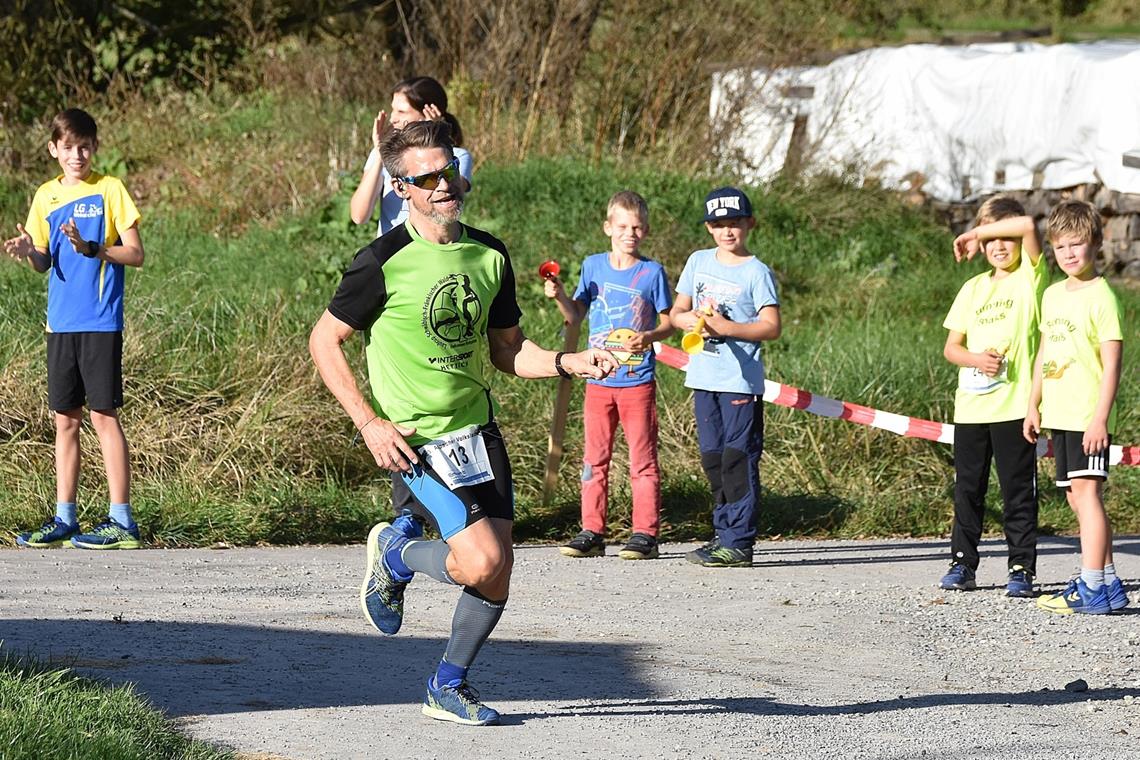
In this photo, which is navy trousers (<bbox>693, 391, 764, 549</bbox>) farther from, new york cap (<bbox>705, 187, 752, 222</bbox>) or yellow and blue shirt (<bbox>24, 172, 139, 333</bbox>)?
yellow and blue shirt (<bbox>24, 172, 139, 333</bbox>)

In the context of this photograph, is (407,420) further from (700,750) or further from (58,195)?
(58,195)

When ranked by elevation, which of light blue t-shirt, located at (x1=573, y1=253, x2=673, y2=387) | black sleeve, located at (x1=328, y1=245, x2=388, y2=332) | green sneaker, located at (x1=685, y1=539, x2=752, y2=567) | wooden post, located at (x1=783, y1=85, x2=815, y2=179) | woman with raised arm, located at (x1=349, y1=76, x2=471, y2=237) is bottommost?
green sneaker, located at (x1=685, y1=539, x2=752, y2=567)

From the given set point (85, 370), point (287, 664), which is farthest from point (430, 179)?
point (85, 370)

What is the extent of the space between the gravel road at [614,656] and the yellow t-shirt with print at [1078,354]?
880mm

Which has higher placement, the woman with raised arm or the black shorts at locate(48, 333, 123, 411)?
the woman with raised arm

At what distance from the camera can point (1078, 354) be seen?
7.20 metres

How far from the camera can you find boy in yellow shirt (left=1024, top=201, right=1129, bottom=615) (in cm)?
716

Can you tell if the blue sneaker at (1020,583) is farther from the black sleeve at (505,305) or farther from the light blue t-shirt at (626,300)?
the black sleeve at (505,305)

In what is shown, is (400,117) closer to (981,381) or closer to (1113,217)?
(981,381)

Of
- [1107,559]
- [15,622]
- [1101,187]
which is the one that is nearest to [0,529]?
[15,622]

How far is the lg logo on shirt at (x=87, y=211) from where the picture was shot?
805cm

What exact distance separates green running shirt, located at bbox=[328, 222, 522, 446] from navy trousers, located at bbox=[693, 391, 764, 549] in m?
3.05

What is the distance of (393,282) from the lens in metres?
5.13

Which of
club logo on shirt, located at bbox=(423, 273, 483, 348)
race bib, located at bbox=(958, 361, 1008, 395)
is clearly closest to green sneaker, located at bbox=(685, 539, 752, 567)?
race bib, located at bbox=(958, 361, 1008, 395)
